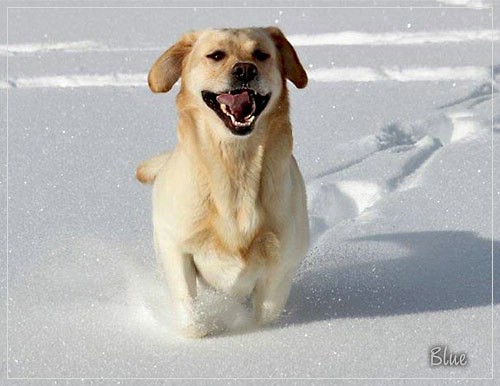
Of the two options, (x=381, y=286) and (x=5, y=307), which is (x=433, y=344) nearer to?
(x=381, y=286)

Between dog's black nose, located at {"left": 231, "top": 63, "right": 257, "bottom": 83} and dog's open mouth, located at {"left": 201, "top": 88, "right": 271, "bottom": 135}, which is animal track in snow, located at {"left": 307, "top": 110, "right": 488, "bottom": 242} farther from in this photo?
dog's black nose, located at {"left": 231, "top": 63, "right": 257, "bottom": 83}

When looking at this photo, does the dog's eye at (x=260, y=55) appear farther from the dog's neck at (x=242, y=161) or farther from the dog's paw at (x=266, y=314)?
the dog's paw at (x=266, y=314)

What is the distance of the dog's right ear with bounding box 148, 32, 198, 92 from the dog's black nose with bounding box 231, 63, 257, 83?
1.05 ft

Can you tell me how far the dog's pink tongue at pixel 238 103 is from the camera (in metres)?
3.25

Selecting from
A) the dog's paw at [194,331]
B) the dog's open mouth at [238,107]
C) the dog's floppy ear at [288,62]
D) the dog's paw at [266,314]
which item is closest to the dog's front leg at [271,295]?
the dog's paw at [266,314]

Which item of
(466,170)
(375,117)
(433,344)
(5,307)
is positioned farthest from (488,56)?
(5,307)

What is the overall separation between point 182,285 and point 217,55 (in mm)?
792

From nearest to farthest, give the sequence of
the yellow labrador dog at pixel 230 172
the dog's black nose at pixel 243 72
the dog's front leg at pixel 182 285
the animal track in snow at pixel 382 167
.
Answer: the dog's black nose at pixel 243 72, the yellow labrador dog at pixel 230 172, the dog's front leg at pixel 182 285, the animal track in snow at pixel 382 167

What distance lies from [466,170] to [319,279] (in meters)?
1.17

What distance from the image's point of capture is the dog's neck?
11.0 ft

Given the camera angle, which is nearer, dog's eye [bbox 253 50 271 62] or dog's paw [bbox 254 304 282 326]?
dog's eye [bbox 253 50 271 62]

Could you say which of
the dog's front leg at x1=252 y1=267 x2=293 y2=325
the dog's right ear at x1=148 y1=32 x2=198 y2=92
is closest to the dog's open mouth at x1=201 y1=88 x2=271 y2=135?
the dog's right ear at x1=148 y1=32 x2=198 y2=92

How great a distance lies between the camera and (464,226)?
4.29 meters

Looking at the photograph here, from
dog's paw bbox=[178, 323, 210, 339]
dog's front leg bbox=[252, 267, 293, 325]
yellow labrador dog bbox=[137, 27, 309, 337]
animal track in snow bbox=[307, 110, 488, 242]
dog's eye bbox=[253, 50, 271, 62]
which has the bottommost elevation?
animal track in snow bbox=[307, 110, 488, 242]
